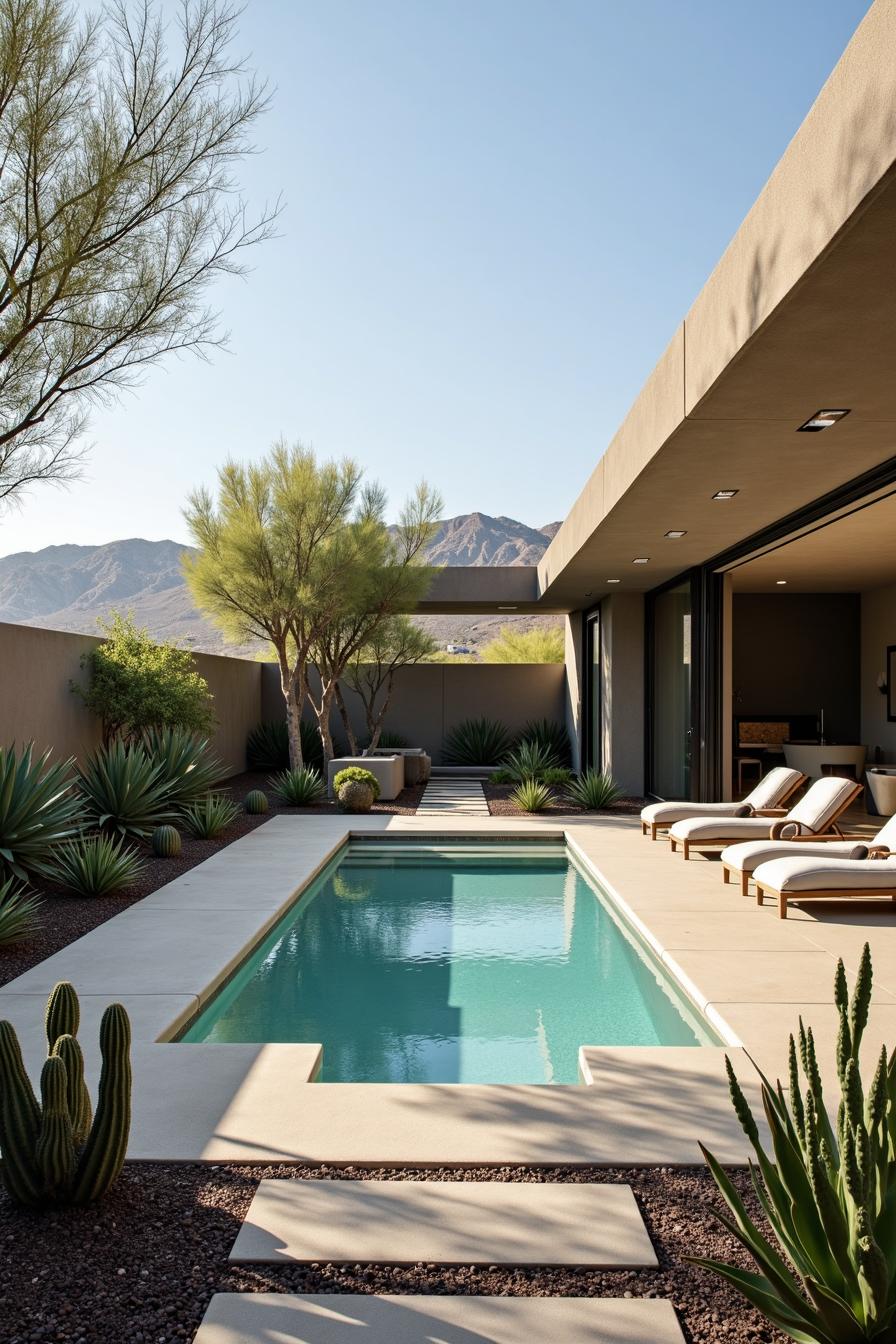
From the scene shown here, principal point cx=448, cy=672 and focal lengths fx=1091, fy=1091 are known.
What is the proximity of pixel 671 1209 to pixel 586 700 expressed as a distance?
15628 mm

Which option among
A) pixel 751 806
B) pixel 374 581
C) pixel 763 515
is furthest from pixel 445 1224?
pixel 374 581

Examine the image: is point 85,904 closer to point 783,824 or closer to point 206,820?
point 206,820

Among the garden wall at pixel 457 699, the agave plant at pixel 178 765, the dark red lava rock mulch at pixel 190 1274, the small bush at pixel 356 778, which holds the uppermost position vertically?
the garden wall at pixel 457 699

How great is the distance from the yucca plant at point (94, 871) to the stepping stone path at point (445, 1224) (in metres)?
4.85

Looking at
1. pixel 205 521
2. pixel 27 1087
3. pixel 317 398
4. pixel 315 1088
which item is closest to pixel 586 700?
pixel 205 521

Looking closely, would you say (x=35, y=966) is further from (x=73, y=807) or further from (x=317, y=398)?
(x=317, y=398)

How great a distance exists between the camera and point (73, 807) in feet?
26.5

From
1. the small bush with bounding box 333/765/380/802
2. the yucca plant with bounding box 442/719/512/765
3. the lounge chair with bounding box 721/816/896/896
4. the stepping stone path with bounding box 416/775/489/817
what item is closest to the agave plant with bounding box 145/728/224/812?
the small bush with bounding box 333/765/380/802

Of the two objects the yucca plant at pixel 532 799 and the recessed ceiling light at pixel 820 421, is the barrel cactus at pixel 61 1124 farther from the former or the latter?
the yucca plant at pixel 532 799

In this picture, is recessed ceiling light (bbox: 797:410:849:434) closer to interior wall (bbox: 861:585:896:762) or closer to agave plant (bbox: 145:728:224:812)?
agave plant (bbox: 145:728:224:812)

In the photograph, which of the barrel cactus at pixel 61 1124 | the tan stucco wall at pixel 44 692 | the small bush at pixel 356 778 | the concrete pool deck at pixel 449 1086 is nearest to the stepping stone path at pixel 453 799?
the small bush at pixel 356 778

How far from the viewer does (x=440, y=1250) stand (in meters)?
2.83

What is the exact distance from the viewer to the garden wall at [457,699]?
68.9ft

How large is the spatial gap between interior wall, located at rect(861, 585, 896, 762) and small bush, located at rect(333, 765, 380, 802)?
23.1 feet
